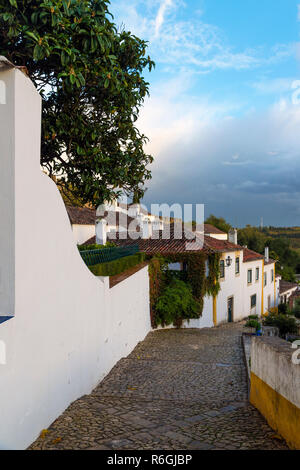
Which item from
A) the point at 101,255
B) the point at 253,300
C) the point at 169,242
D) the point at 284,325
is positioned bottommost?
the point at 253,300

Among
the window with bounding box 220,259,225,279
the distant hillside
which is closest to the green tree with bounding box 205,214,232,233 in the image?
the distant hillside

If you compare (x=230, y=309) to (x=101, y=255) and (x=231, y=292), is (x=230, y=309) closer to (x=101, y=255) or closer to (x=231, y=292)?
(x=231, y=292)

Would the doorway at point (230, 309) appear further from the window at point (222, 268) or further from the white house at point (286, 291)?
the white house at point (286, 291)

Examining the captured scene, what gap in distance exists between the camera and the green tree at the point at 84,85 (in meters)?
A: 7.21

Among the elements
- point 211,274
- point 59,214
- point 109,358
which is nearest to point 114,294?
point 109,358

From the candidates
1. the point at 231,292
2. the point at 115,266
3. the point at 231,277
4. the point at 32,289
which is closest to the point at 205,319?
the point at 231,292

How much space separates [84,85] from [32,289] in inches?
215

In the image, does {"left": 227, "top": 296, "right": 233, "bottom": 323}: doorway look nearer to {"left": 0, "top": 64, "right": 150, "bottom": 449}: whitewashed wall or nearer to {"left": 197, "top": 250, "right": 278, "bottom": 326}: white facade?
{"left": 197, "top": 250, "right": 278, "bottom": 326}: white facade

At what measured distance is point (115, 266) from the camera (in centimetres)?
1117

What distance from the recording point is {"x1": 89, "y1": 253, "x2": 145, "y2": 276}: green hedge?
8961mm

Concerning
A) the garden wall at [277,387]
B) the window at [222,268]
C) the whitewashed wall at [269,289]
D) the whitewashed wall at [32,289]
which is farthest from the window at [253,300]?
the whitewashed wall at [32,289]

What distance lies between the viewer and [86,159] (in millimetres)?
9961

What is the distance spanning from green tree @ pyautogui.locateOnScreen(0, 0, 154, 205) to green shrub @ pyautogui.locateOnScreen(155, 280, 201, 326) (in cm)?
792

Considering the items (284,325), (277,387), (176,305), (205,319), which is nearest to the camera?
(277,387)
